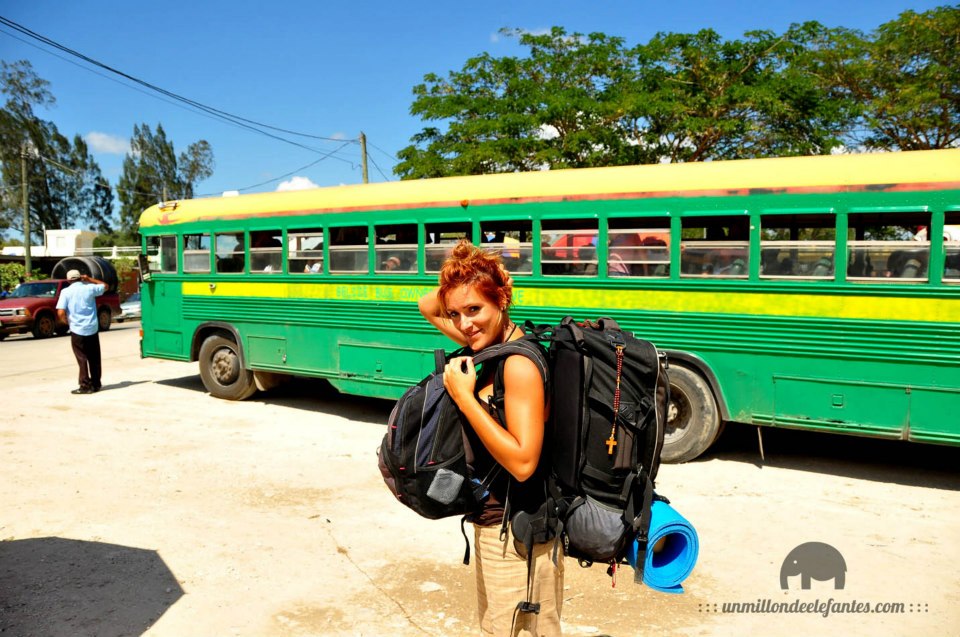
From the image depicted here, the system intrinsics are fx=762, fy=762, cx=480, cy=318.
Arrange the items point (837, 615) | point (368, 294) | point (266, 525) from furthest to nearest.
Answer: point (368, 294), point (266, 525), point (837, 615)

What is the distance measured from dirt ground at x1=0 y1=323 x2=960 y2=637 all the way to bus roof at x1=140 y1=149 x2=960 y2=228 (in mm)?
2533

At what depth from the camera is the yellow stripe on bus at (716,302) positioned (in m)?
6.18

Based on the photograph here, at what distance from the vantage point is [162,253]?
10.7 meters

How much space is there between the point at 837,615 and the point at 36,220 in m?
71.3

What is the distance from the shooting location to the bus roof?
20.4ft

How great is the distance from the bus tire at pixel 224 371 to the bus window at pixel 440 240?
3228mm

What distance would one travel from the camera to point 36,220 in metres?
63.2

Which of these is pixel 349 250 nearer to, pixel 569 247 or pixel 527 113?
pixel 569 247

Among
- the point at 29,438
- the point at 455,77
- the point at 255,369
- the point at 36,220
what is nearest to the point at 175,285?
the point at 255,369

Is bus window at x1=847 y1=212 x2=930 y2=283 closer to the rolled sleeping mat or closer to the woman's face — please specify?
the rolled sleeping mat

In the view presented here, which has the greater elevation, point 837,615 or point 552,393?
point 552,393

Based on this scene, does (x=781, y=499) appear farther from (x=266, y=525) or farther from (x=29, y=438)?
(x=29, y=438)

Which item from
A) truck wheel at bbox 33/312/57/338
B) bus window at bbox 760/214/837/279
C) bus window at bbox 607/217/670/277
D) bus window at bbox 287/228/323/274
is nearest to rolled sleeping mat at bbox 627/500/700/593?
bus window at bbox 760/214/837/279

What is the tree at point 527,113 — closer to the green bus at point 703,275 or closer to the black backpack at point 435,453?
the green bus at point 703,275
